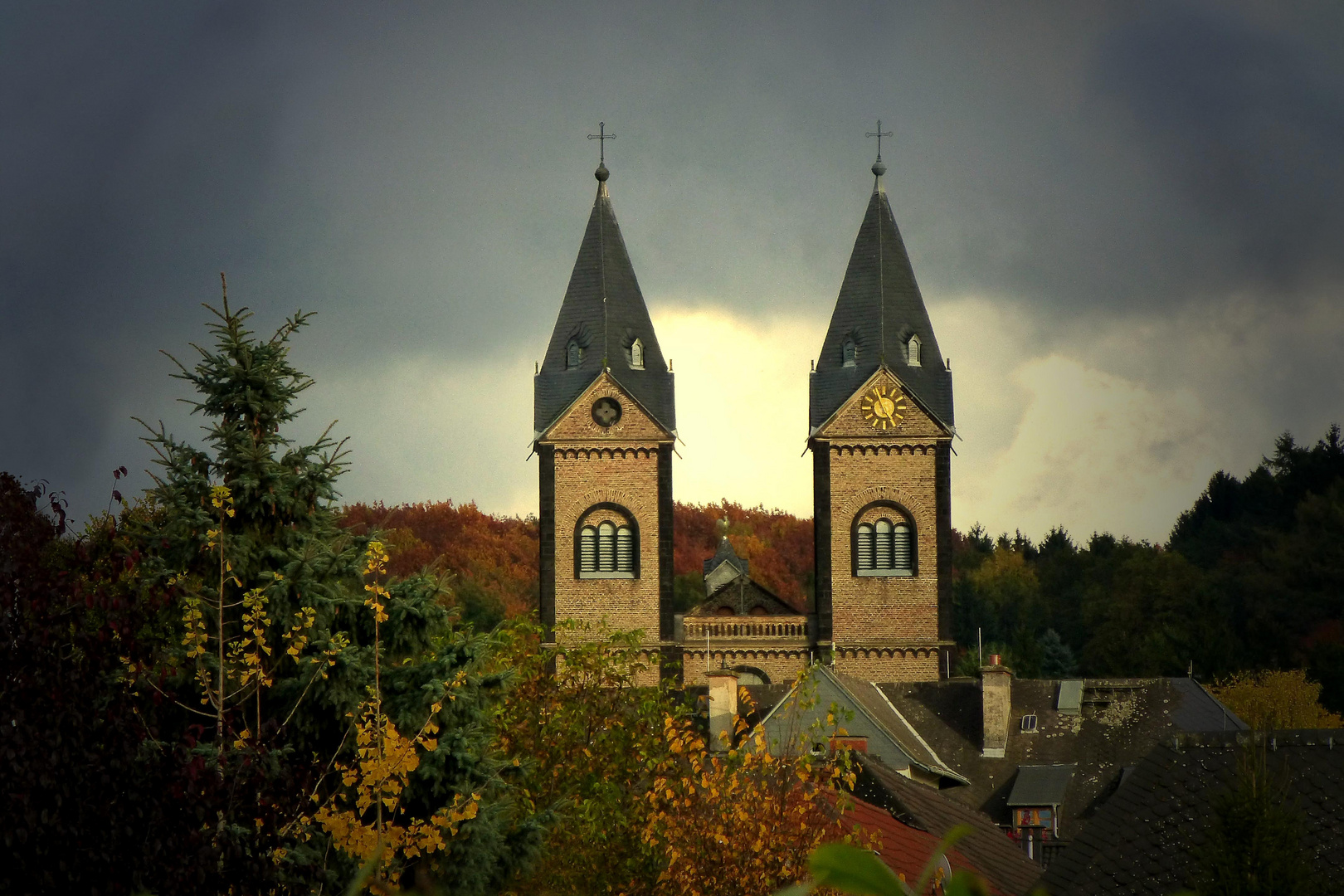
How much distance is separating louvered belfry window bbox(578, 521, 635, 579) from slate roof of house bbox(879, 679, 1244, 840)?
8777 mm

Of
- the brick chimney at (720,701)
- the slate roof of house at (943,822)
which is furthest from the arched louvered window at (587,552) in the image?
the slate roof of house at (943,822)

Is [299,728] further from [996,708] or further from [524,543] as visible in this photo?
[524,543]

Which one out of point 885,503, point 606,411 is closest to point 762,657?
point 885,503

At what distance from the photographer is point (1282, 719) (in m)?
53.0

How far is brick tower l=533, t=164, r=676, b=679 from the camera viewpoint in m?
52.9

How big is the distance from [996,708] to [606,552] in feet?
42.9

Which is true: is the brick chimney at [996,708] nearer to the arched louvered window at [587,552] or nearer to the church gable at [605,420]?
the church gable at [605,420]

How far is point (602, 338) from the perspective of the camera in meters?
53.0

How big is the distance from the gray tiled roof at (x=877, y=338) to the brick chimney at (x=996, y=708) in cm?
1002

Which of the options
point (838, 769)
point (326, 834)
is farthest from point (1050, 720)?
point (326, 834)

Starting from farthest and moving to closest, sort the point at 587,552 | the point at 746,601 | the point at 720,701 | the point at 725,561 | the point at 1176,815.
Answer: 1. the point at 725,561
2. the point at 746,601
3. the point at 587,552
4. the point at 720,701
5. the point at 1176,815

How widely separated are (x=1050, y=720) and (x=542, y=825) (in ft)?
101

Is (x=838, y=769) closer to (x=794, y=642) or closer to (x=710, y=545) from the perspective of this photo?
(x=794, y=642)

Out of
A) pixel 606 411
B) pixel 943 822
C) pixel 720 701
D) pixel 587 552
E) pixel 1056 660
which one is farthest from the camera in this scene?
pixel 1056 660
